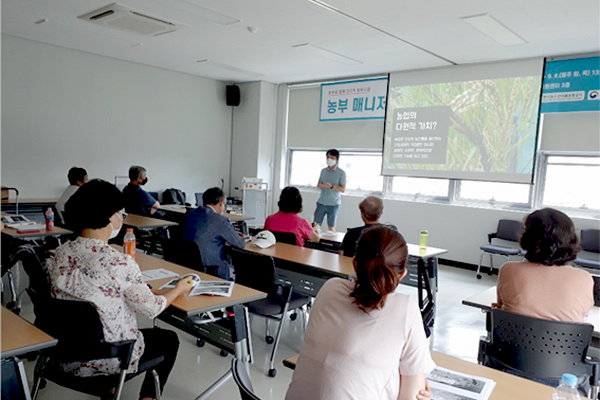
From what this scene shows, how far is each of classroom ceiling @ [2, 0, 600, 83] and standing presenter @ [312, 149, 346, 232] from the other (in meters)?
1.51

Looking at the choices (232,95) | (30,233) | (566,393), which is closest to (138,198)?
(30,233)

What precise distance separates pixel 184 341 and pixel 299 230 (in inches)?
51.9

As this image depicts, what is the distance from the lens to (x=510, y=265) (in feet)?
7.12

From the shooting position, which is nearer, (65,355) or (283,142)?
(65,355)

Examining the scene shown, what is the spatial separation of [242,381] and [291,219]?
2795 mm

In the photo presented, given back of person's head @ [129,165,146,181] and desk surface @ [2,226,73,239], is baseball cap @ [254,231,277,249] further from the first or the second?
back of person's head @ [129,165,146,181]

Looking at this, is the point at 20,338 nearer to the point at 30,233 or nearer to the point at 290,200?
the point at 290,200

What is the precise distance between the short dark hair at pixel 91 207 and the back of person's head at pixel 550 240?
198 centimetres

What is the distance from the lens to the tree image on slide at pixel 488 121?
19.4 ft

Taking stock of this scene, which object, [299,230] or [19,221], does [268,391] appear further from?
[19,221]

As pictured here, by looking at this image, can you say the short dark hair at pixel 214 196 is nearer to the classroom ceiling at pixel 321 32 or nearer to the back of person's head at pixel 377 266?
the classroom ceiling at pixel 321 32

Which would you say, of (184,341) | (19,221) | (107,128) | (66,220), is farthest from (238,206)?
(66,220)

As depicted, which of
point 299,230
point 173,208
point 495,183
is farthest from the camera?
point 495,183

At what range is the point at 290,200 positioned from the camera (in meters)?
3.88
